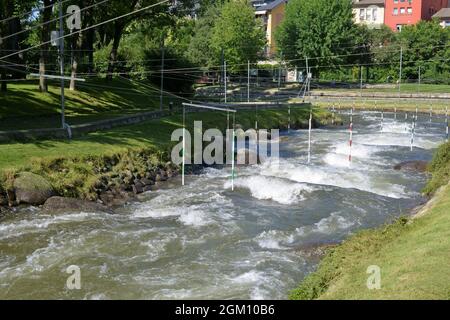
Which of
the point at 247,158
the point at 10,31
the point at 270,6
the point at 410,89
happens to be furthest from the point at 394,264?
the point at 270,6

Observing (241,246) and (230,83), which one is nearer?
(241,246)

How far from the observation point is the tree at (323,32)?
92438mm

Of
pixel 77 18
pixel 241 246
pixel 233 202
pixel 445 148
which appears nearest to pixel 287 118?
pixel 77 18

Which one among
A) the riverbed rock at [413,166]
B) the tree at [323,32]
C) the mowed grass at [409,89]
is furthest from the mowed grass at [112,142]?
the tree at [323,32]

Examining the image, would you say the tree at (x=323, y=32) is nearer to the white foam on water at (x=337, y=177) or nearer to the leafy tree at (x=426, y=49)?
the leafy tree at (x=426, y=49)

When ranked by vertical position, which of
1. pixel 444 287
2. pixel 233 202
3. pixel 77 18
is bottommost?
pixel 233 202

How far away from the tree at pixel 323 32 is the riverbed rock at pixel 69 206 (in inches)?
2917

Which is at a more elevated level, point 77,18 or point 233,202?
point 77,18

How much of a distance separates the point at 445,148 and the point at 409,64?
70.2 m

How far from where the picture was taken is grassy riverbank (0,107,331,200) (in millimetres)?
25406

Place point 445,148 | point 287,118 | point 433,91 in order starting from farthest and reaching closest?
point 433,91, point 287,118, point 445,148

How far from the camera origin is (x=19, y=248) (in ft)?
61.6

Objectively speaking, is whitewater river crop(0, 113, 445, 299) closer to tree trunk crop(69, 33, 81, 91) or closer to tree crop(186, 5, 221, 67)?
tree trunk crop(69, 33, 81, 91)
